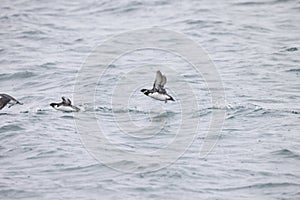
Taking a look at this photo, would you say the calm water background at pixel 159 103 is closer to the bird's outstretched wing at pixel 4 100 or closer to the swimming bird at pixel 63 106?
the swimming bird at pixel 63 106

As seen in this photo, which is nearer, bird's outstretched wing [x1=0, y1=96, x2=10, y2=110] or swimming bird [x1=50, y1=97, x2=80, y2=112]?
bird's outstretched wing [x1=0, y1=96, x2=10, y2=110]

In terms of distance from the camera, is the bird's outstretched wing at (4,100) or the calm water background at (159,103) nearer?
the calm water background at (159,103)

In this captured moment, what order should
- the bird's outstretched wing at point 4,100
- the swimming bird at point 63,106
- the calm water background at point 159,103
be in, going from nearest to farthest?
the calm water background at point 159,103, the bird's outstretched wing at point 4,100, the swimming bird at point 63,106

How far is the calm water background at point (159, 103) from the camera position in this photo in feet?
45.1

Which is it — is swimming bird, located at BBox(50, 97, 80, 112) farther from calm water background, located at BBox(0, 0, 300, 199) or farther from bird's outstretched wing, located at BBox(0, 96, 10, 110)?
bird's outstretched wing, located at BBox(0, 96, 10, 110)

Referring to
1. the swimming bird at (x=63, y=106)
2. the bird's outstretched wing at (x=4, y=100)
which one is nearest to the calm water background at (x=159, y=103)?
the swimming bird at (x=63, y=106)

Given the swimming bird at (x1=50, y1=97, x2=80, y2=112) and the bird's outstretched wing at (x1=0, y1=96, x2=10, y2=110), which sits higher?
the bird's outstretched wing at (x1=0, y1=96, x2=10, y2=110)

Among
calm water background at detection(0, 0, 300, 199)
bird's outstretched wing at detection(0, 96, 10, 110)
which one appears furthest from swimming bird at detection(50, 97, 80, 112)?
bird's outstretched wing at detection(0, 96, 10, 110)

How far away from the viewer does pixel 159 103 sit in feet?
63.0

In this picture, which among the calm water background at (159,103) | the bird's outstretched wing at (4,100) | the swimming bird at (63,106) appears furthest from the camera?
the swimming bird at (63,106)

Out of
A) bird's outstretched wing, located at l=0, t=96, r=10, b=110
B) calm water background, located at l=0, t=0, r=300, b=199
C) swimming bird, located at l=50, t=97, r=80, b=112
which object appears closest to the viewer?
calm water background, located at l=0, t=0, r=300, b=199

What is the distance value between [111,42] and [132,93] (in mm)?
6116

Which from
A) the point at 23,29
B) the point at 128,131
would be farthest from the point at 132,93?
the point at 23,29

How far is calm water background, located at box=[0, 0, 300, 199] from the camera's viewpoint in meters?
13.8
